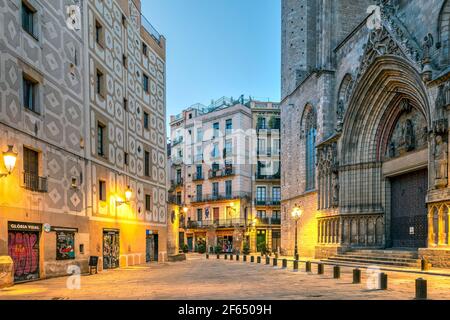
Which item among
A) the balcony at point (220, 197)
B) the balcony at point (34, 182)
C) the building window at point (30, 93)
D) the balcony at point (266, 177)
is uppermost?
the building window at point (30, 93)

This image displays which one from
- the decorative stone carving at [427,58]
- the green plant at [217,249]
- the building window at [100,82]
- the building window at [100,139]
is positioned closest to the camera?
the decorative stone carving at [427,58]

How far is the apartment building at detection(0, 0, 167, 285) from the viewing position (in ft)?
51.4

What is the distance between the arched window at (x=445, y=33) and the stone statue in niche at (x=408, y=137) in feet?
17.5

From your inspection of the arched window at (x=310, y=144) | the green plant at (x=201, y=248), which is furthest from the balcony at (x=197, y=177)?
the arched window at (x=310, y=144)

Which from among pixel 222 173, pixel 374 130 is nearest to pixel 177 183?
pixel 222 173

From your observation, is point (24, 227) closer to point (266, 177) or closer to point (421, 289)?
point (421, 289)

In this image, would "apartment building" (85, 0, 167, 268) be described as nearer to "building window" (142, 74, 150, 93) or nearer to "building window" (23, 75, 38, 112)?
"building window" (142, 74, 150, 93)

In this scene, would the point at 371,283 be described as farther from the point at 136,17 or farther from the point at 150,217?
the point at 136,17

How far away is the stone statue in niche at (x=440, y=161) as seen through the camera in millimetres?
20250

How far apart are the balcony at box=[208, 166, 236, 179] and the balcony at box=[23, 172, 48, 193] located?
141 ft

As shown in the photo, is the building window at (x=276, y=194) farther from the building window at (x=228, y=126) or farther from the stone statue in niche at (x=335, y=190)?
the stone statue in niche at (x=335, y=190)

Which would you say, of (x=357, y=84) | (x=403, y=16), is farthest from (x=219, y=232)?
(x=403, y=16)

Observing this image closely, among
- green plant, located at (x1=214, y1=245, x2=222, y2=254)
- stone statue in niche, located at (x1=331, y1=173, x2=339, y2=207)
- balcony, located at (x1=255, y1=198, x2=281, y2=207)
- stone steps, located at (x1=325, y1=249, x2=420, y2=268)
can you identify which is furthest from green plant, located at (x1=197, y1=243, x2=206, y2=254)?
stone steps, located at (x1=325, y1=249, x2=420, y2=268)

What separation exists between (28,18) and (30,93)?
9.34 feet
